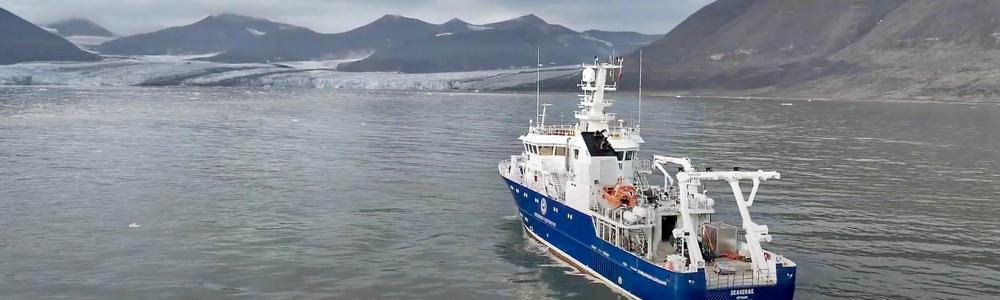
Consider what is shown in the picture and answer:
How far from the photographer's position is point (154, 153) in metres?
62.6

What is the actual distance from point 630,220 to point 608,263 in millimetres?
1881

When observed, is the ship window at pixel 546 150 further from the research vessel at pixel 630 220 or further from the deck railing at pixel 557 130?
the deck railing at pixel 557 130

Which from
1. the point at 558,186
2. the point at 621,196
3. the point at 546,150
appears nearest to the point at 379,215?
the point at 546,150

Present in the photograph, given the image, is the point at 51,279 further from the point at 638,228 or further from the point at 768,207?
the point at 768,207

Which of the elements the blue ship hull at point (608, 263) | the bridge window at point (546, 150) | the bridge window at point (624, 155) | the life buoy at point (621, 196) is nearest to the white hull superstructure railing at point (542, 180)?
the blue ship hull at point (608, 263)

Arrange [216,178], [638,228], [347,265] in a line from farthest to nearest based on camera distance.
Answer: [216,178] → [347,265] → [638,228]

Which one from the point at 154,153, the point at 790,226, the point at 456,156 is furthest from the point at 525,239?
the point at 154,153

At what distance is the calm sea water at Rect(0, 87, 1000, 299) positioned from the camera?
28609 millimetres

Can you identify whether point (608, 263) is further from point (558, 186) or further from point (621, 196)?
point (558, 186)

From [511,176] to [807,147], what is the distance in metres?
46.8

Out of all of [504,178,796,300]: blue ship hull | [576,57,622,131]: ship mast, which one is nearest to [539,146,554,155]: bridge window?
[576,57,622,131]: ship mast

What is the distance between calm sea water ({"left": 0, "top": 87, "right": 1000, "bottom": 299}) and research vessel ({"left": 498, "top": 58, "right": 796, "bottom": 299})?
1476 millimetres

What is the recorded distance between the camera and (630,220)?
26406 mm

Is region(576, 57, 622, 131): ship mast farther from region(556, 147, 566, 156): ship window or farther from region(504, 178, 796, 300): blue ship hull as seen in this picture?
region(504, 178, 796, 300): blue ship hull
